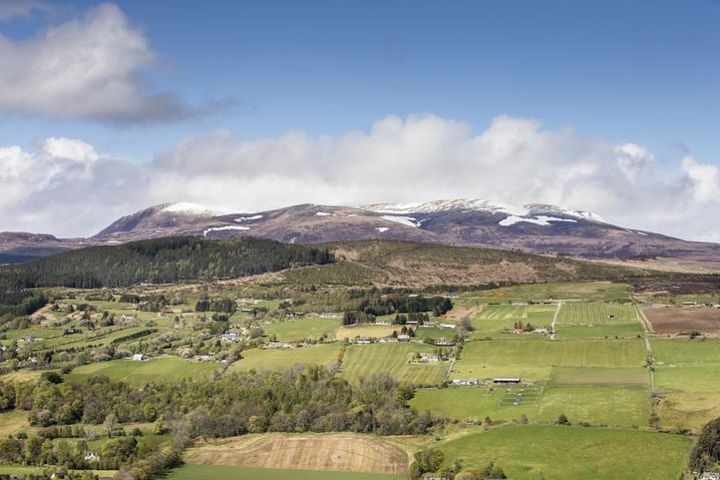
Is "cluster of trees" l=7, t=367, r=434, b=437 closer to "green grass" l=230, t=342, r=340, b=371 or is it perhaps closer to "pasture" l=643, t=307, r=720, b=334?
"green grass" l=230, t=342, r=340, b=371

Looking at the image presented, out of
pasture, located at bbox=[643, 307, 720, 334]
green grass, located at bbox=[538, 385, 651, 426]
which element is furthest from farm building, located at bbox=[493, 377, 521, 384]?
pasture, located at bbox=[643, 307, 720, 334]

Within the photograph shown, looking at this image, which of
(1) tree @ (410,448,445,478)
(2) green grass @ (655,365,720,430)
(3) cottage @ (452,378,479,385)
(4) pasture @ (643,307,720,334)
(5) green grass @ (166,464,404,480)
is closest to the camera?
(1) tree @ (410,448,445,478)

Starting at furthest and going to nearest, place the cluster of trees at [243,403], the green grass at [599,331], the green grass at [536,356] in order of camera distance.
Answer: the green grass at [599,331]
the green grass at [536,356]
the cluster of trees at [243,403]

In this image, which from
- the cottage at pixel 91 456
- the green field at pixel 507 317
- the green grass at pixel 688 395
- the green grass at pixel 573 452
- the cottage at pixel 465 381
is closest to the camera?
the green grass at pixel 573 452

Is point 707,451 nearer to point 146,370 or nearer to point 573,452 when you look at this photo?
point 573,452

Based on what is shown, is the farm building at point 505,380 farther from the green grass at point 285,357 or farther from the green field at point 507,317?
the green field at point 507,317

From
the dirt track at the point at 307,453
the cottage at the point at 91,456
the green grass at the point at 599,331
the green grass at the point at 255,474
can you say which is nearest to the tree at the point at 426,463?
the green grass at the point at 255,474
